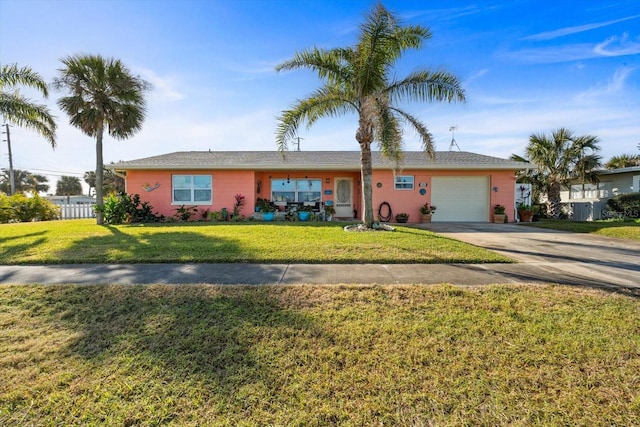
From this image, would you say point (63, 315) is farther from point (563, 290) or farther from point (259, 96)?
point (259, 96)

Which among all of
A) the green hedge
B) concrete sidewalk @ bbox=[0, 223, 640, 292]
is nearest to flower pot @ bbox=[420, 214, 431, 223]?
concrete sidewalk @ bbox=[0, 223, 640, 292]

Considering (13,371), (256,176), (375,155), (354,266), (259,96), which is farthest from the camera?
(375,155)

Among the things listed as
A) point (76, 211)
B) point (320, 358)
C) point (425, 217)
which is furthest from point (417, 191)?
point (76, 211)

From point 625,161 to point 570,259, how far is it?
66.2 feet

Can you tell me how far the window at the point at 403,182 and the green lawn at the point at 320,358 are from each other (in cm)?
1042

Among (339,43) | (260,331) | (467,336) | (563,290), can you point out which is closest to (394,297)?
(467,336)

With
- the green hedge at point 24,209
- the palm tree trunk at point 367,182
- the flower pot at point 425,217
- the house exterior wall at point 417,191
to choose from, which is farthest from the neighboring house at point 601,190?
the green hedge at point 24,209

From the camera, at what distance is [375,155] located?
1608 centimetres

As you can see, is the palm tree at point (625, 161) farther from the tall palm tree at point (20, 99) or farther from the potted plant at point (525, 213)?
the tall palm tree at point (20, 99)

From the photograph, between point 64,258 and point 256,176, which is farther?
point 256,176

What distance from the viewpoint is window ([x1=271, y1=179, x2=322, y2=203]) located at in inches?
596

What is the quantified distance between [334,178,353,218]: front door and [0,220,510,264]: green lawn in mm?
6827

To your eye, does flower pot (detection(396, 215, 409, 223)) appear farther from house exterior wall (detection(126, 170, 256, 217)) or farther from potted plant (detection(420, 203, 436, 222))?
house exterior wall (detection(126, 170, 256, 217))

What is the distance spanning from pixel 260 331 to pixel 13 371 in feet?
6.66
